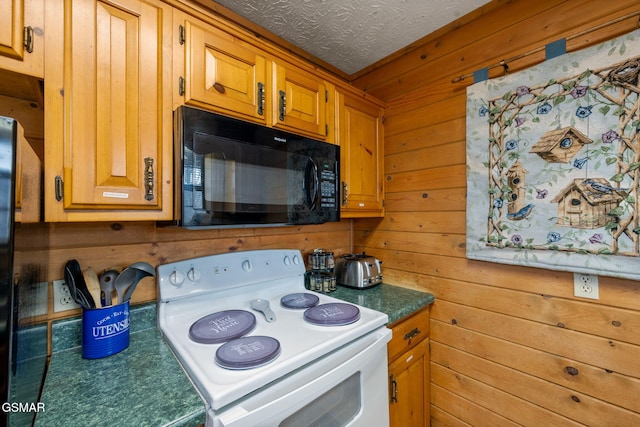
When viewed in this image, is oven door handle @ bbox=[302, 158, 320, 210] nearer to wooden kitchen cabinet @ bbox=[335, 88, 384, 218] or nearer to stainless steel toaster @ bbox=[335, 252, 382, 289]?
wooden kitchen cabinet @ bbox=[335, 88, 384, 218]

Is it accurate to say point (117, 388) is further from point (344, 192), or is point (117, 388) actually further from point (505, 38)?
point (505, 38)

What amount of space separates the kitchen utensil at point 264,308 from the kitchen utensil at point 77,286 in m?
0.57

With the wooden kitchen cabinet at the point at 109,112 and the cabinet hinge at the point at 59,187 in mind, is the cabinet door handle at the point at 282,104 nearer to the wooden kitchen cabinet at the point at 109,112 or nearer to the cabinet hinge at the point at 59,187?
the wooden kitchen cabinet at the point at 109,112

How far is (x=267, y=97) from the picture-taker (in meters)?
1.21

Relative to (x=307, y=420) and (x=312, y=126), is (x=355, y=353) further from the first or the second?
(x=312, y=126)

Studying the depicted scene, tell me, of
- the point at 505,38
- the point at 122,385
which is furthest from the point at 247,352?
the point at 505,38

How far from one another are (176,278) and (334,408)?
31.5 inches

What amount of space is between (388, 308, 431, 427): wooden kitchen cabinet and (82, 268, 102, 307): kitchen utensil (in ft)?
3.93

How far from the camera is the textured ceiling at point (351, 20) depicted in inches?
52.1

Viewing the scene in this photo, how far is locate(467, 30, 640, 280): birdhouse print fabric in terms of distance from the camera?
1.02 metres

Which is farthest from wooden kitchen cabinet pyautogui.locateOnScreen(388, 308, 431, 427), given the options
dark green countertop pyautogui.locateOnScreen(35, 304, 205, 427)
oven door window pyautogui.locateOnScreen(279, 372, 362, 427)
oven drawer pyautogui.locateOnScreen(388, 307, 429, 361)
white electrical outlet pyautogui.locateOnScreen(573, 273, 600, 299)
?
dark green countertop pyautogui.locateOnScreen(35, 304, 205, 427)

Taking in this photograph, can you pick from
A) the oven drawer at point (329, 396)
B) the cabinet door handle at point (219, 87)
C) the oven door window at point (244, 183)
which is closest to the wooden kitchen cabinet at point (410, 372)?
the oven drawer at point (329, 396)

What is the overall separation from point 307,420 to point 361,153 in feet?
4.33

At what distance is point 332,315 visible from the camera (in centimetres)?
113
